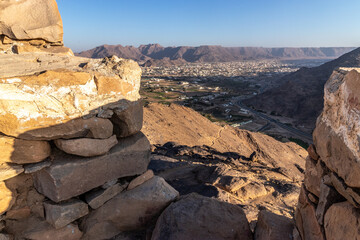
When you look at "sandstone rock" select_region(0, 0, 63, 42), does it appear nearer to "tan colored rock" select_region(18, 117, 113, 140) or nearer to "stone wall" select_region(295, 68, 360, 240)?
"tan colored rock" select_region(18, 117, 113, 140)

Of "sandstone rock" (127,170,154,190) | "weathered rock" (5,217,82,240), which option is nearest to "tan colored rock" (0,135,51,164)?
"weathered rock" (5,217,82,240)

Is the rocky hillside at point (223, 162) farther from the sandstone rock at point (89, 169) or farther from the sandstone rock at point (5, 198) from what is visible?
the sandstone rock at point (5, 198)

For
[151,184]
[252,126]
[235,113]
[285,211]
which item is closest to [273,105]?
[235,113]

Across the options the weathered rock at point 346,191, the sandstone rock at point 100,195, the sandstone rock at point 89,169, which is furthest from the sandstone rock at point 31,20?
the weathered rock at point 346,191

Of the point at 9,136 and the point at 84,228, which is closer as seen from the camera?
the point at 9,136

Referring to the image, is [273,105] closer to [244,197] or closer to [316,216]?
[244,197]

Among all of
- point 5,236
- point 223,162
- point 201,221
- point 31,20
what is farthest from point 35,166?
point 223,162
